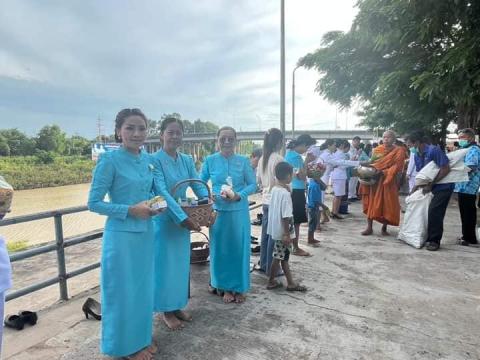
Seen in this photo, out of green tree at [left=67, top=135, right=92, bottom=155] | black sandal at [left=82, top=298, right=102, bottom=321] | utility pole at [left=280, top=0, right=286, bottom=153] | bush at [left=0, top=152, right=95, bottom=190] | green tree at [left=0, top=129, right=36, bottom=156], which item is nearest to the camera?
black sandal at [left=82, top=298, right=102, bottom=321]

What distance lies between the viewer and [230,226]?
131 inches

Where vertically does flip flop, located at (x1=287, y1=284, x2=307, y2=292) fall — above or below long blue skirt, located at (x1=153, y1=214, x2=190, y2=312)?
below

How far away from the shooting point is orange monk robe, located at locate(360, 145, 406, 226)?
5.69 meters

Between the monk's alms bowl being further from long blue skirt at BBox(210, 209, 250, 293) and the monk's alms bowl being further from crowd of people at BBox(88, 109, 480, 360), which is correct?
long blue skirt at BBox(210, 209, 250, 293)

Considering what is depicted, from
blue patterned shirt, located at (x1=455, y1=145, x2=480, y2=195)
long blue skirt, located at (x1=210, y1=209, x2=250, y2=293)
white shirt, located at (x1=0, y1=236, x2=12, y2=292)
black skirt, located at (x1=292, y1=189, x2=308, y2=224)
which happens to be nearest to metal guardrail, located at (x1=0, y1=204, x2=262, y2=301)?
long blue skirt, located at (x1=210, y1=209, x2=250, y2=293)

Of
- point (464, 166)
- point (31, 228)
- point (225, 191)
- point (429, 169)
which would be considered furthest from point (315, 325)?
point (31, 228)

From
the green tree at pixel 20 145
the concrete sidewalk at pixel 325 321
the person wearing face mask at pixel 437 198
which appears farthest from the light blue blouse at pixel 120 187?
the green tree at pixel 20 145

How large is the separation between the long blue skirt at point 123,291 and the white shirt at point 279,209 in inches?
57.6

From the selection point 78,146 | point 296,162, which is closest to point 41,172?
point 78,146

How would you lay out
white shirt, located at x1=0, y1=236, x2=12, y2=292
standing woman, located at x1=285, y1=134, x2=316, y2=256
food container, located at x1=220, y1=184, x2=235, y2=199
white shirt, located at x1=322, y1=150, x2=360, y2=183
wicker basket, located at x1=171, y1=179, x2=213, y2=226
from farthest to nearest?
white shirt, located at x1=322, y1=150, x2=360, y2=183 → standing woman, located at x1=285, y1=134, x2=316, y2=256 → food container, located at x1=220, y1=184, x2=235, y2=199 → wicker basket, located at x1=171, y1=179, x2=213, y2=226 → white shirt, located at x1=0, y1=236, x2=12, y2=292

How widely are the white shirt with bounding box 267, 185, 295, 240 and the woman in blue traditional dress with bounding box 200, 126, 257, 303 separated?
25 centimetres

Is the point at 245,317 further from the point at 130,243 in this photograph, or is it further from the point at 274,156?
the point at 274,156

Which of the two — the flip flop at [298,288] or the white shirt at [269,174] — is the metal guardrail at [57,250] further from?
the flip flop at [298,288]

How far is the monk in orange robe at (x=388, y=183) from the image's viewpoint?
569 centimetres
